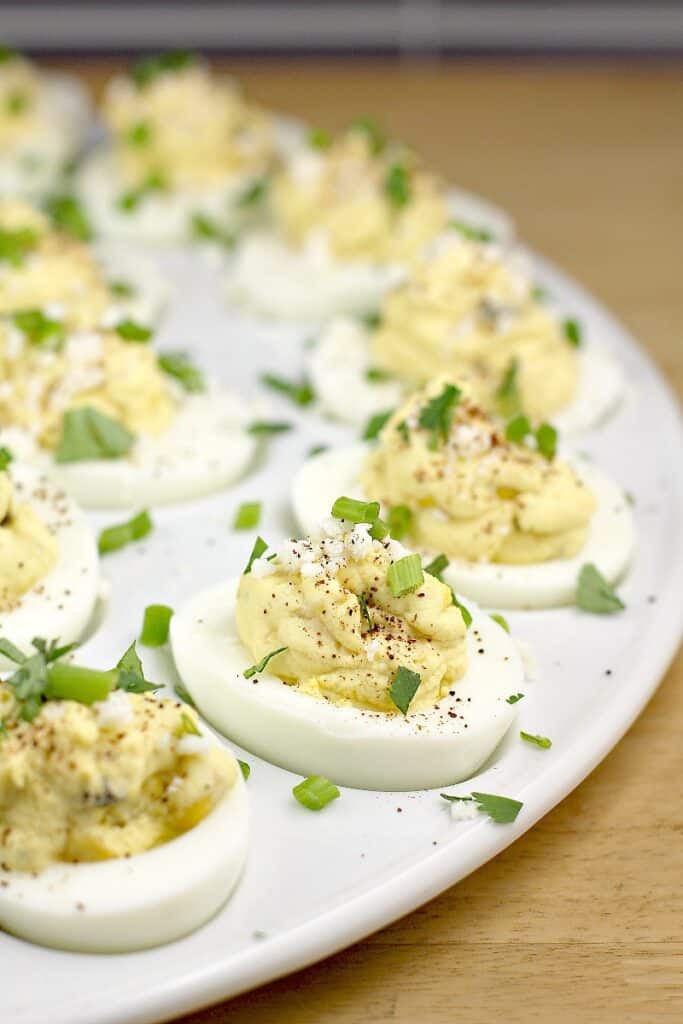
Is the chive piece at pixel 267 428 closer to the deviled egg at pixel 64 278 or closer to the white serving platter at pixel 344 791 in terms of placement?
the white serving platter at pixel 344 791

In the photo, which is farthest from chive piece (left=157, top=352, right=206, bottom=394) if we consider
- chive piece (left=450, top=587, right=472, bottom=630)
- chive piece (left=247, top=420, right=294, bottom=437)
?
chive piece (left=450, top=587, right=472, bottom=630)

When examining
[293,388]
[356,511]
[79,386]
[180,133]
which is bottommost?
[293,388]

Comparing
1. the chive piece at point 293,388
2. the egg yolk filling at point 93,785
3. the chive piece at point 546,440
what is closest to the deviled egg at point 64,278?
the chive piece at point 293,388

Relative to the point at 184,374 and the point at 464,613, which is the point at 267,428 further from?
the point at 464,613

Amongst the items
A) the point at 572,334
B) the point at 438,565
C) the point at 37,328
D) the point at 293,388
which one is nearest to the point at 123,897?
the point at 438,565

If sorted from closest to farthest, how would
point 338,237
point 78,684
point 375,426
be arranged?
1. point 78,684
2. point 375,426
3. point 338,237
